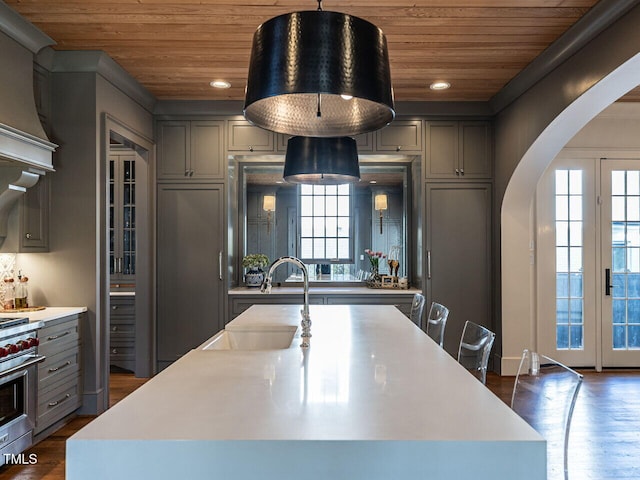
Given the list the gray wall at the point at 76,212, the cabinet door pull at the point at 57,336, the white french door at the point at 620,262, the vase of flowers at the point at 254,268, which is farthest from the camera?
the vase of flowers at the point at 254,268

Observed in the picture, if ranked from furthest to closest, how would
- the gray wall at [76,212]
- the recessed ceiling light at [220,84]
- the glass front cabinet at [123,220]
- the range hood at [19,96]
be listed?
the glass front cabinet at [123,220] → the recessed ceiling light at [220,84] → the gray wall at [76,212] → the range hood at [19,96]

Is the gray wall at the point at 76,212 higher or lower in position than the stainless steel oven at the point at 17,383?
higher

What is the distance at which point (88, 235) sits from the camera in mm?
3711

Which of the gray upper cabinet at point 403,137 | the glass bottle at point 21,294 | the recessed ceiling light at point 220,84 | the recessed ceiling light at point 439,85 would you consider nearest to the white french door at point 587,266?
the gray upper cabinet at point 403,137

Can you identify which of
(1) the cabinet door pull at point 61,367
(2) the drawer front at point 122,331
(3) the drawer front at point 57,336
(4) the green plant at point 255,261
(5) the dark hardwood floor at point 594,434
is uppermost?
(4) the green plant at point 255,261

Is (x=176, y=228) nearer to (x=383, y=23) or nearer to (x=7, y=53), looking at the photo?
(x=7, y=53)

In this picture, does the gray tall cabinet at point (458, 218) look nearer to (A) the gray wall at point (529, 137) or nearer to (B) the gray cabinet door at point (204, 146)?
(A) the gray wall at point (529, 137)

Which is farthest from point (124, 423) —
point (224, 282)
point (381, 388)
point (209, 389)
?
point (224, 282)

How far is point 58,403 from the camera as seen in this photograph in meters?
3.34

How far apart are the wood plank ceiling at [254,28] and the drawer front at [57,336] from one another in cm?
194

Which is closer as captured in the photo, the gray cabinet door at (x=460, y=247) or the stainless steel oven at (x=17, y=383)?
the stainless steel oven at (x=17, y=383)

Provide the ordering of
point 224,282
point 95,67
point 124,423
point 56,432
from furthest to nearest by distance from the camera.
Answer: point 224,282 < point 95,67 < point 56,432 < point 124,423

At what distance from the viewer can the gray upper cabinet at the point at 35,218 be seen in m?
3.44

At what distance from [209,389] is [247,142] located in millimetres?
3808
